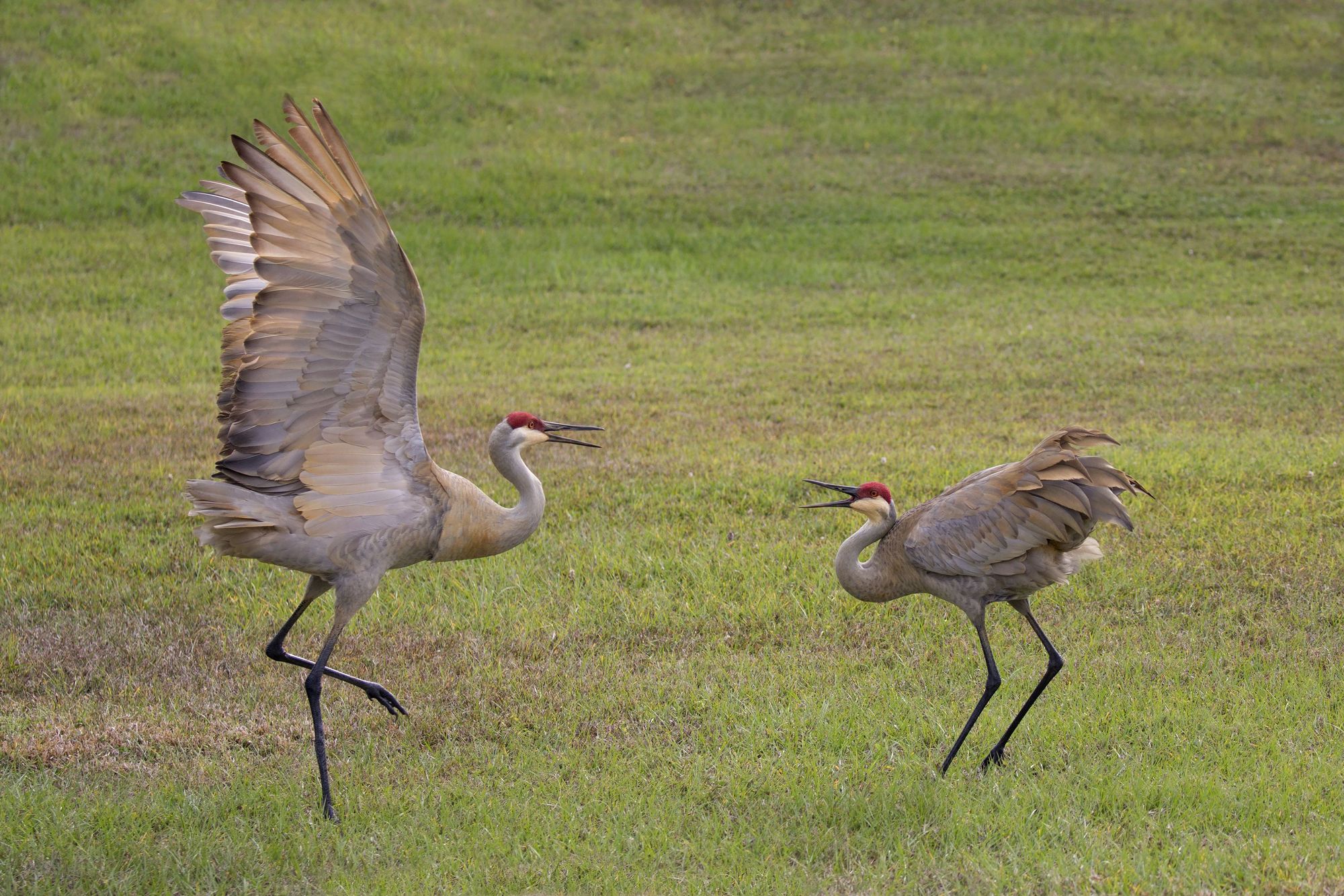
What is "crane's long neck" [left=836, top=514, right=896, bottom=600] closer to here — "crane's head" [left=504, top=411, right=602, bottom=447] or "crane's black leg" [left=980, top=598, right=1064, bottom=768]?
"crane's black leg" [left=980, top=598, right=1064, bottom=768]

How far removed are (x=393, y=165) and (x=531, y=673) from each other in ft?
48.5

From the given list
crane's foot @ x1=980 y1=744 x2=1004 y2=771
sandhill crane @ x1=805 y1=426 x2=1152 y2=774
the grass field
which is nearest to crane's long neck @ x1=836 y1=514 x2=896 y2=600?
sandhill crane @ x1=805 y1=426 x2=1152 y2=774

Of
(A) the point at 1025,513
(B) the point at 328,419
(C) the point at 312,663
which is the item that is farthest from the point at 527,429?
(A) the point at 1025,513

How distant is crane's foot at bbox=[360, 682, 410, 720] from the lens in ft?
18.4

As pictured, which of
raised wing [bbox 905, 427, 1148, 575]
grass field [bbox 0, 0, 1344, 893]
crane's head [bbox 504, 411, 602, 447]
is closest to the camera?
grass field [bbox 0, 0, 1344, 893]

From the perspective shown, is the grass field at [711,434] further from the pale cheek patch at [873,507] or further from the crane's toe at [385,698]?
the pale cheek patch at [873,507]

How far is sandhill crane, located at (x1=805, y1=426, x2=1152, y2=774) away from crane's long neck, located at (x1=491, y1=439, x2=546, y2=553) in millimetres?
1258

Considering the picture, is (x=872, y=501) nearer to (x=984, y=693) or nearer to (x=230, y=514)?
(x=984, y=693)

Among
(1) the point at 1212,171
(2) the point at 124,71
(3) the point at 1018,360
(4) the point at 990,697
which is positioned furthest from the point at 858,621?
(2) the point at 124,71

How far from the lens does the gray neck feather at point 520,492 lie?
18.3 ft

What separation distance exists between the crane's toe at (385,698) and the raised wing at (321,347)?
0.79m

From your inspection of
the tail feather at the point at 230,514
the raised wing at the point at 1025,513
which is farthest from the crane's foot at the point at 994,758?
the tail feather at the point at 230,514

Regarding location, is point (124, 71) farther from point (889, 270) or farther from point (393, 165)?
point (889, 270)

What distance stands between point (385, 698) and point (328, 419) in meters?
1.32
